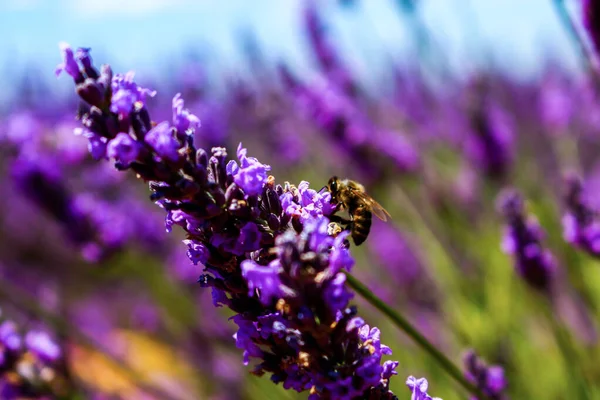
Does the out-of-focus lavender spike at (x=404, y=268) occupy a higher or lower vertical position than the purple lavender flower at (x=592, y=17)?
higher

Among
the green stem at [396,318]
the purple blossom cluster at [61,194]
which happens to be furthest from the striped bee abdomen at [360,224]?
the purple blossom cluster at [61,194]

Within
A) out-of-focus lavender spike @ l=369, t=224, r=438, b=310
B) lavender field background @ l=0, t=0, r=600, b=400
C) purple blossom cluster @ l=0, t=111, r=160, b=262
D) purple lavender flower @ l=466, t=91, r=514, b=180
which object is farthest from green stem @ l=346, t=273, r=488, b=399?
out-of-focus lavender spike @ l=369, t=224, r=438, b=310

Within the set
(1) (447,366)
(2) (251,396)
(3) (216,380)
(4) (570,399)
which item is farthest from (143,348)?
(1) (447,366)

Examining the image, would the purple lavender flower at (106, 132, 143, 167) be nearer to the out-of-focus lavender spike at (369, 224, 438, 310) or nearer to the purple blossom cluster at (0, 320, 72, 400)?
the purple blossom cluster at (0, 320, 72, 400)

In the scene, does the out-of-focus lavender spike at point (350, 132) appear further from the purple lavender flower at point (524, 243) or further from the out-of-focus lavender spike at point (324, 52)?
the purple lavender flower at point (524, 243)

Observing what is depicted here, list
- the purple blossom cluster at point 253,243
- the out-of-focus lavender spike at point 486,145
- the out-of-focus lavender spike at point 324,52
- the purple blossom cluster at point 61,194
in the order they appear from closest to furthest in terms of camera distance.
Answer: the purple blossom cluster at point 253,243, the purple blossom cluster at point 61,194, the out-of-focus lavender spike at point 486,145, the out-of-focus lavender spike at point 324,52

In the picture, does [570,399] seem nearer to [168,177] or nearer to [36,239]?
[168,177]
